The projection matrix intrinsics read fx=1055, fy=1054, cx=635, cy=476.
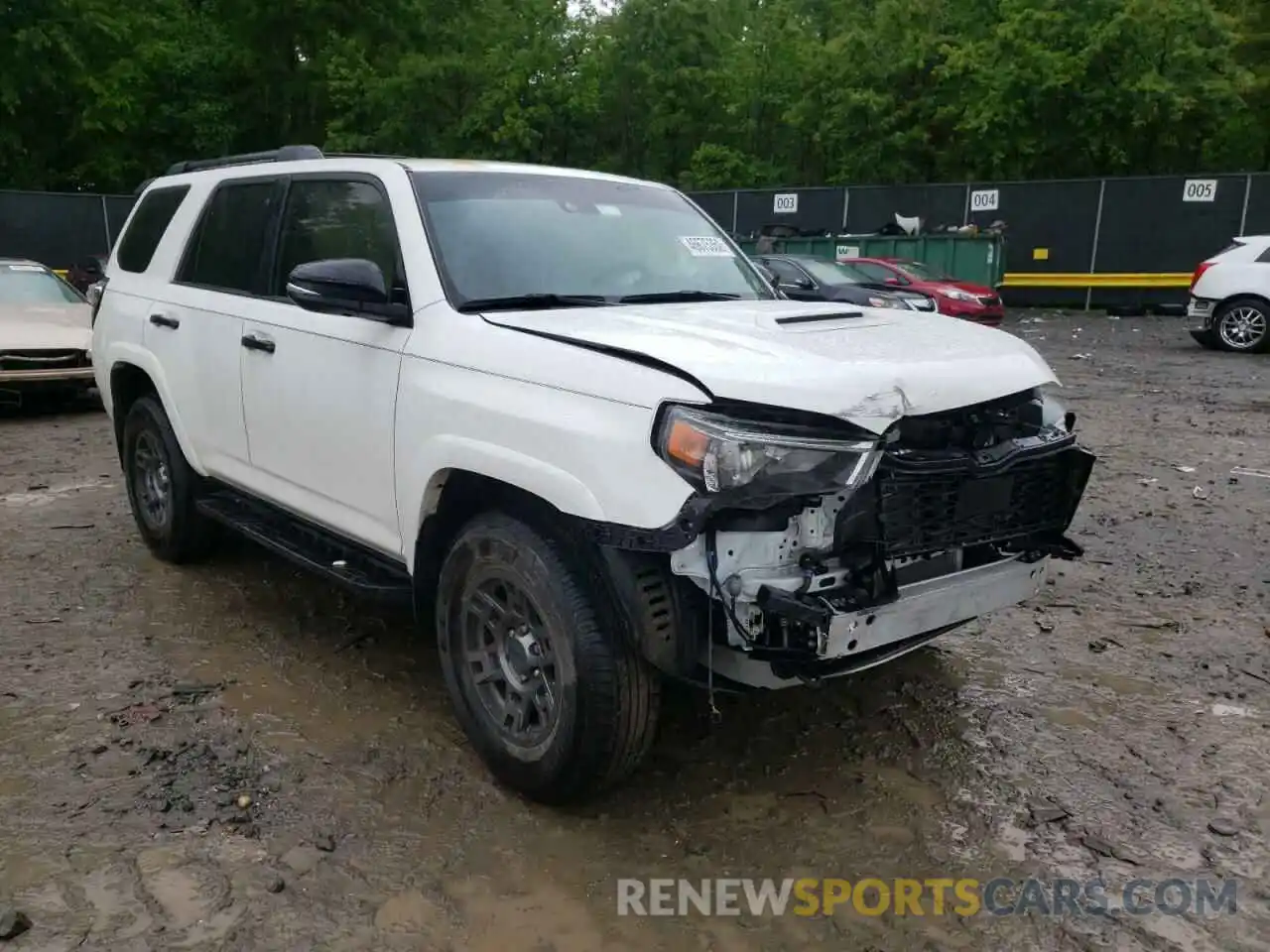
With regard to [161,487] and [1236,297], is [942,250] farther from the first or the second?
[161,487]

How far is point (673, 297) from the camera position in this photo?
13.0 feet

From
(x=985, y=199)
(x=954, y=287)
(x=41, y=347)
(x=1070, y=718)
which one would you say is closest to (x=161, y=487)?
(x=1070, y=718)

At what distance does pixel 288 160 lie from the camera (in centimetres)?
460

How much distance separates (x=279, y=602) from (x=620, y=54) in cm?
3479

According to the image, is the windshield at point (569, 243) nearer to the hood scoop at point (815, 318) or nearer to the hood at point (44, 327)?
the hood scoop at point (815, 318)

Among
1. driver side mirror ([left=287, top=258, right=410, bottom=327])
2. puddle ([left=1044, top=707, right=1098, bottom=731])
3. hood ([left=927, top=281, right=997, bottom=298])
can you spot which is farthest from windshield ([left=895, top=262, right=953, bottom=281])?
driver side mirror ([left=287, top=258, right=410, bottom=327])

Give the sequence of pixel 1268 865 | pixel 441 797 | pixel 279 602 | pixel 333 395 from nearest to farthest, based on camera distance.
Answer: pixel 1268 865
pixel 441 797
pixel 333 395
pixel 279 602

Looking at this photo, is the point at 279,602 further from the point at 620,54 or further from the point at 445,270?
the point at 620,54

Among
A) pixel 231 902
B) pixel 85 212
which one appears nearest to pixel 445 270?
pixel 231 902

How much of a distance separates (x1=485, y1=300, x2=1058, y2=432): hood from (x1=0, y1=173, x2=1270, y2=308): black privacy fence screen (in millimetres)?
20510

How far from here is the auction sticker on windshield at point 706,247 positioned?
4351 millimetres

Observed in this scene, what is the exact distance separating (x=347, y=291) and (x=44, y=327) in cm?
826

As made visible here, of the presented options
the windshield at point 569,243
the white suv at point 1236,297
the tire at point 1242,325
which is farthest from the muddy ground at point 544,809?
the tire at point 1242,325

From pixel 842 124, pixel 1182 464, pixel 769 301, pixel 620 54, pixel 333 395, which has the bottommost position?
pixel 1182 464
